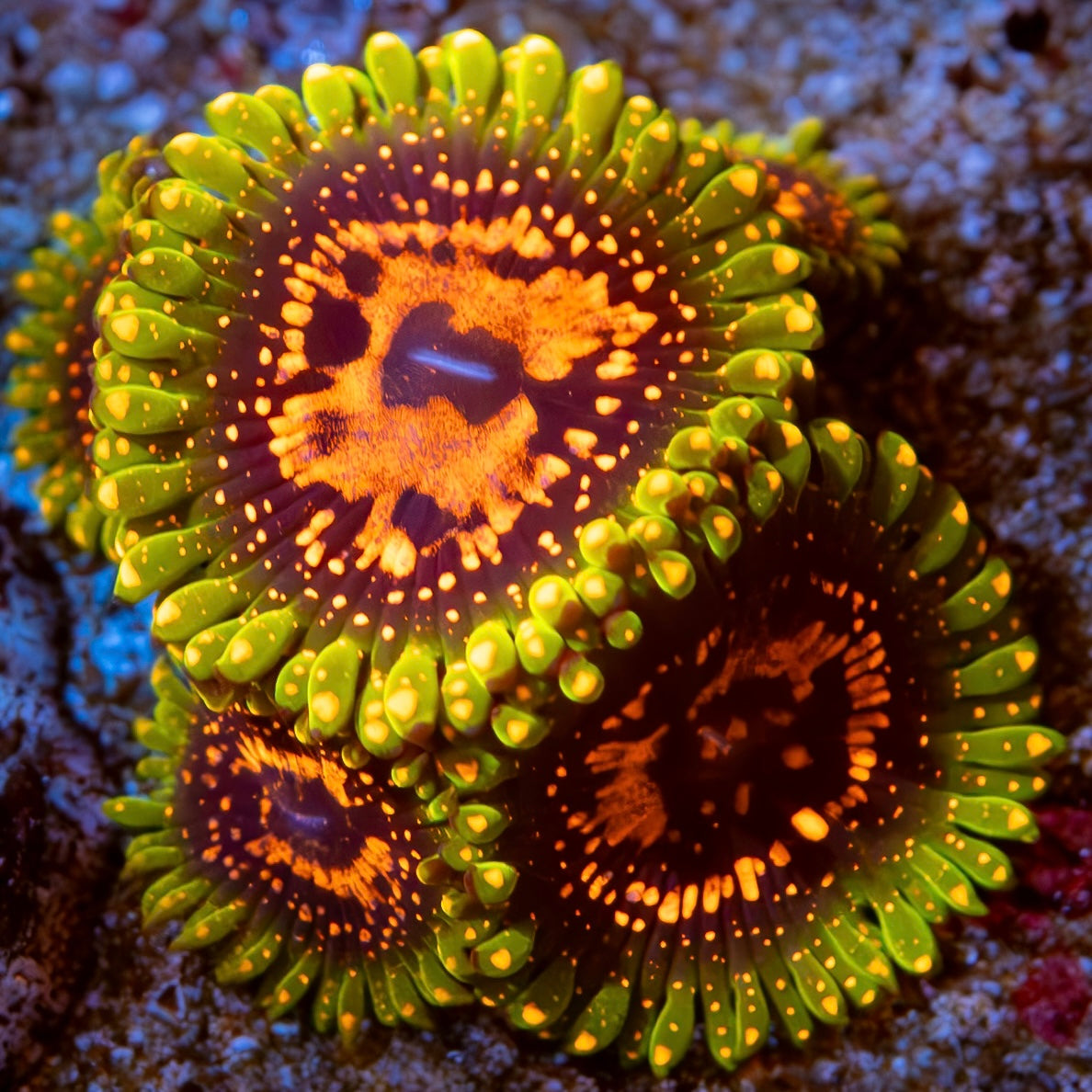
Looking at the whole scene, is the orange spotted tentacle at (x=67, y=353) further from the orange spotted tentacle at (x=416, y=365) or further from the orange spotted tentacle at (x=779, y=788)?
the orange spotted tentacle at (x=779, y=788)

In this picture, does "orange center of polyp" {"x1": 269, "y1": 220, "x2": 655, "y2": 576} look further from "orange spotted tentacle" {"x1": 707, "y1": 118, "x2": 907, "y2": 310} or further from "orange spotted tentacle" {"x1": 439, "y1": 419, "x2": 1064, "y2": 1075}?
"orange spotted tentacle" {"x1": 707, "y1": 118, "x2": 907, "y2": 310}

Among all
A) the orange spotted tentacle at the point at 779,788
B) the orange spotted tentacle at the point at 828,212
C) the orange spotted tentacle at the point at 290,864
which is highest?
the orange spotted tentacle at the point at 828,212

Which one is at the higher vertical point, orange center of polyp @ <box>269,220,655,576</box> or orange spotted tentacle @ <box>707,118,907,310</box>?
orange spotted tentacle @ <box>707,118,907,310</box>

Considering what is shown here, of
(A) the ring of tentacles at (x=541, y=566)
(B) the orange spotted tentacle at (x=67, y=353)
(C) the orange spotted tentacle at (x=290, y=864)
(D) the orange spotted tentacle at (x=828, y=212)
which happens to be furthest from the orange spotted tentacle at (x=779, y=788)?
(B) the orange spotted tentacle at (x=67, y=353)

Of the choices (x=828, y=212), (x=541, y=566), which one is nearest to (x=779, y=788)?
(x=541, y=566)

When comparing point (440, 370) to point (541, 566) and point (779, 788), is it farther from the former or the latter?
point (779, 788)

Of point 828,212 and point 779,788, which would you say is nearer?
point 779,788

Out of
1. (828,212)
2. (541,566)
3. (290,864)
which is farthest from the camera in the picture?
(828,212)

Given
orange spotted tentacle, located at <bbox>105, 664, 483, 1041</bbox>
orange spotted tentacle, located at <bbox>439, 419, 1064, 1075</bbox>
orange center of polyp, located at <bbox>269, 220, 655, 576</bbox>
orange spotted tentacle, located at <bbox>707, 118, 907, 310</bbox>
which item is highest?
orange spotted tentacle, located at <bbox>707, 118, 907, 310</bbox>

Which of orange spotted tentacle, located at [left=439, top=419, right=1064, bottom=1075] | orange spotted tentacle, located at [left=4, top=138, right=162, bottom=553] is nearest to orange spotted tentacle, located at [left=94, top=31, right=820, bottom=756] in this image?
orange spotted tentacle, located at [left=439, top=419, right=1064, bottom=1075]
